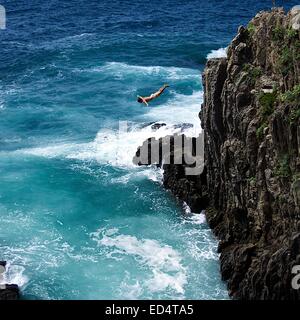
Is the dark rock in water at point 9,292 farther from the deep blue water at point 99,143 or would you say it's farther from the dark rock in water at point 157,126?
the dark rock in water at point 157,126

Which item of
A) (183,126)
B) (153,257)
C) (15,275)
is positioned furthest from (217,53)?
(15,275)

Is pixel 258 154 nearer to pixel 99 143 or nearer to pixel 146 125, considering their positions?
pixel 99 143

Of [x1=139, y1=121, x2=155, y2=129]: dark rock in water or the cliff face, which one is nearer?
the cliff face

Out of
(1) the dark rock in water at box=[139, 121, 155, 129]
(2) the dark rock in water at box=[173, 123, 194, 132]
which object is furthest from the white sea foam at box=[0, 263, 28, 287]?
(1) the dark rock in water at box=[139, 121, 155, 129]

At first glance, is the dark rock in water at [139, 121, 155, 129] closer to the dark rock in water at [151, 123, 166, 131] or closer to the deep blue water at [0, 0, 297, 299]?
the deep blue water at [0, 0, 297, 299]

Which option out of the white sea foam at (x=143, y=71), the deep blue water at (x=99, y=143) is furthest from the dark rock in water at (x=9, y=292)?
the white sea foam at (x=143, y=71)
